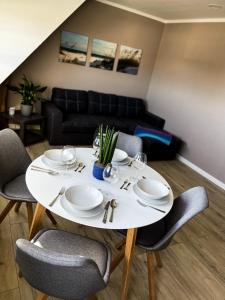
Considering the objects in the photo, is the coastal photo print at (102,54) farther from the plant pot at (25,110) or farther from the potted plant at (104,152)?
the potted plant at (104,152)

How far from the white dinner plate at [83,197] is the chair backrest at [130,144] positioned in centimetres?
97

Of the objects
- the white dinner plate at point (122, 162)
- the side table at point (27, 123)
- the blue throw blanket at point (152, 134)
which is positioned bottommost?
the side table at point (27, 123)

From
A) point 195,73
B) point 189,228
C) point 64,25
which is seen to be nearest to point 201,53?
point 195,73

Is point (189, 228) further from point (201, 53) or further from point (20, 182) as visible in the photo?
point (201, 53)

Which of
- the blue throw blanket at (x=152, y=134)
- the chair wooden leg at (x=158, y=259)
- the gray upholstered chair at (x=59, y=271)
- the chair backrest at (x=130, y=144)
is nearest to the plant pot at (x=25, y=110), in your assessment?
the blue throw blanket at (x=152, y=134)

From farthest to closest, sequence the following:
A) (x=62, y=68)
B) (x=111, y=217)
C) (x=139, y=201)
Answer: (x=62, y=68) < (x=139, y=201) < (x=111, y=217)

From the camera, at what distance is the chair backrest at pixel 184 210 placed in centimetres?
146

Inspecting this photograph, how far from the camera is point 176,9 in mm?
3791

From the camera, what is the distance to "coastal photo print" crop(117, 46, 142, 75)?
4.68 meters

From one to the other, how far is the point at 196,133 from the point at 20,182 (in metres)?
3.23

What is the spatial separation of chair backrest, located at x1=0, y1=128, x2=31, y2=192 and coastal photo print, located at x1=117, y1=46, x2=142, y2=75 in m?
3.36

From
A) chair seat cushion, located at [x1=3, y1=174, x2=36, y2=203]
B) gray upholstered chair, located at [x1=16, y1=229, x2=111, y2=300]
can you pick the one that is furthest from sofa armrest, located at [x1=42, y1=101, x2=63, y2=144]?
gray upholstered chair, located at [x1=16, y1=229, x2=111, y2=300]

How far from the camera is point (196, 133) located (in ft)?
13.7

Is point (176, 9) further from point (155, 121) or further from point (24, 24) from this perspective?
point (24, 24)
